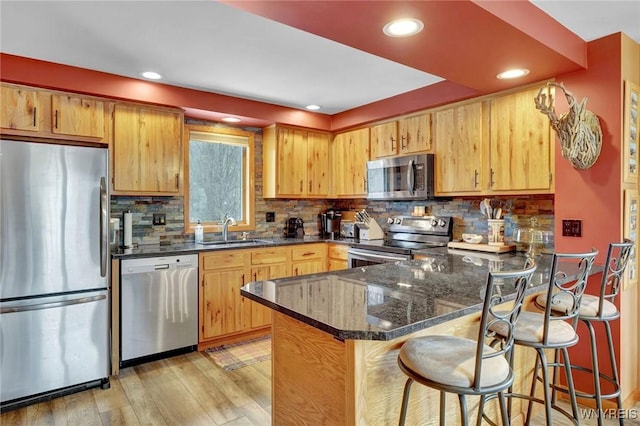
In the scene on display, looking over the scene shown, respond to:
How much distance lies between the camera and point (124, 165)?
3.20m

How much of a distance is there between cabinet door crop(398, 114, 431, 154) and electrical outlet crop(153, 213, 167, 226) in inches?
98.5

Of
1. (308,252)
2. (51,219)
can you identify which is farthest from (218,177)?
(51,219)

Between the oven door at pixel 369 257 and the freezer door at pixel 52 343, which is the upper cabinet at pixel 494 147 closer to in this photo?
the oven door at pixel 369 257

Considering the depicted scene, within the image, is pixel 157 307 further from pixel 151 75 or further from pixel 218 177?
pixel 151 75

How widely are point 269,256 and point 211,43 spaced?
2074 millimetres

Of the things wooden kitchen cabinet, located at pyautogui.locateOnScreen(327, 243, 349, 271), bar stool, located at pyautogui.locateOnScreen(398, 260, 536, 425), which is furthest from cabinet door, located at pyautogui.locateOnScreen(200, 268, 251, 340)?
bar stool, located at pyautogui.locateOnScreen(398, 260, 536, 425)

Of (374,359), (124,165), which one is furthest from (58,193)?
(374,359)

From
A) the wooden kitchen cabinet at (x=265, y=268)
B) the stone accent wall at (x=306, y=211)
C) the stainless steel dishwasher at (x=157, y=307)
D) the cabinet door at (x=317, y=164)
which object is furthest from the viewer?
Result: the cabinet door at (x=317, y=164)

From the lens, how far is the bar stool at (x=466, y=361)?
1.19 metres

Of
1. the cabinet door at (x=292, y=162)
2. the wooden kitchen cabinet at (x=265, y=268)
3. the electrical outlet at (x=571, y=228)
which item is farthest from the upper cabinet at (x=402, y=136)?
the wooden kitchen cabinet at (x=265, y=268)

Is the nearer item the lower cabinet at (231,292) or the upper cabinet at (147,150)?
the upper cabinet at (147,150)

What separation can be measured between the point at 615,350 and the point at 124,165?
3881 mm

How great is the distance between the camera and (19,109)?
2707 mm

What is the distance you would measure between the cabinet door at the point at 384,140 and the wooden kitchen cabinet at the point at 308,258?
1206mm
